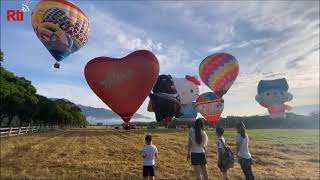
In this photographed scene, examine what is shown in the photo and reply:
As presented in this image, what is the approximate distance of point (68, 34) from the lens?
28.7m

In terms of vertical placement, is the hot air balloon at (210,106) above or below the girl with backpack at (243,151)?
above

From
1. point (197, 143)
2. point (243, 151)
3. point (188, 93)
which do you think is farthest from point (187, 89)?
point (197, 143)

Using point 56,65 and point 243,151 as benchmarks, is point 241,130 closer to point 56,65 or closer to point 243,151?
point 243,151

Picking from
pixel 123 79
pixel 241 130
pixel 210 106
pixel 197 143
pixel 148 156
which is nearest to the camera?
pixel 197 143

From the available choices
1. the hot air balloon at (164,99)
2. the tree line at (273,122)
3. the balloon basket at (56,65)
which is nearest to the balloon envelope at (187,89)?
the hot air balloon at (164,99)

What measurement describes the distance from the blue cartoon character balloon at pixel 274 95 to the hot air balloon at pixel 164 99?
26345 mm

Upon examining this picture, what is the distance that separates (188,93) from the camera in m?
67.3

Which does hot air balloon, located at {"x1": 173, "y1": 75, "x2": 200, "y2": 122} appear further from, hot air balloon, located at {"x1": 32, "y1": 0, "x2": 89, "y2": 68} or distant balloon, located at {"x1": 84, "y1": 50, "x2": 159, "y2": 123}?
distant balloon, located at {"x1": 84, "y1": 50, "x2": 159, "y2": 123}

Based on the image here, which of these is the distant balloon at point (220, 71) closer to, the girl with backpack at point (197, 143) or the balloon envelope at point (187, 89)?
the balloon envelope at point (187, 89)

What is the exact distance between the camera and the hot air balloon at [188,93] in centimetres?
6706

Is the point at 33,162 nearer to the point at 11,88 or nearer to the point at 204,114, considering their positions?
the point at 11,88

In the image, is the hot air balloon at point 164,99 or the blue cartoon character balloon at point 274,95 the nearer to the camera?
the hot air balloon at point 164,99

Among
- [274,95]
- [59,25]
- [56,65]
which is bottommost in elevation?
[56,65]

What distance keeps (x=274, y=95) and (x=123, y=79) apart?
5779 cm
